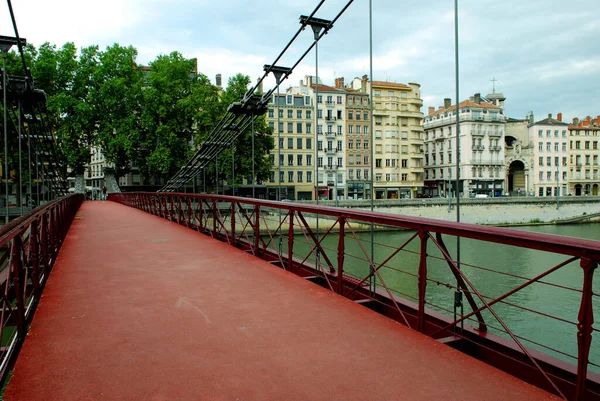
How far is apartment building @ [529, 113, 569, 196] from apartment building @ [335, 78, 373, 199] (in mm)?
24787

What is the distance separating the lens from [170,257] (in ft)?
22.9

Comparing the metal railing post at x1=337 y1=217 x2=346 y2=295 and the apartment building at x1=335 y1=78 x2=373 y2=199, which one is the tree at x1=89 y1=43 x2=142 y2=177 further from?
the metal railing post at x1=337 y1=217 x2=346 y2=295

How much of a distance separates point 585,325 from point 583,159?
71486 mm

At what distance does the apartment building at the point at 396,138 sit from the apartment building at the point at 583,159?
24.1 meters

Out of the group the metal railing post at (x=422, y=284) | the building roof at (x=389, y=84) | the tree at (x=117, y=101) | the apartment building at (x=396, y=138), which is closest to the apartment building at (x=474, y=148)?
the apartment building at (x=396, y=138)

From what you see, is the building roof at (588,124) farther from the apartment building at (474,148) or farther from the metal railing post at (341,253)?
the metal railing post at (341,253)

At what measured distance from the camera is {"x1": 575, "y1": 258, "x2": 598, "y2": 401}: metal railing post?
7.46ft

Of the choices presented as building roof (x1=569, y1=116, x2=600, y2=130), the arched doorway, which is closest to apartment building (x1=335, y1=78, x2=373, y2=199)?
the arched doorway

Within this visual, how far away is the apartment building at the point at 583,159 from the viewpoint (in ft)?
202

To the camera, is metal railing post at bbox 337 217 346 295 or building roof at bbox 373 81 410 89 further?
building roof at bbox 373 81 410 89

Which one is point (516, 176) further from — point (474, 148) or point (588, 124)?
point (588, 124)

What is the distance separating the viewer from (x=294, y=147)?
49.8 m

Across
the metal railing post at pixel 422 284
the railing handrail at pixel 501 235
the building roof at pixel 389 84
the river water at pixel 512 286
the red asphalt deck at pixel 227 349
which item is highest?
the building roof at pixel 389 84

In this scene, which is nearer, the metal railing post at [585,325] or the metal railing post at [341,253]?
the metal railing post at [585,325]
